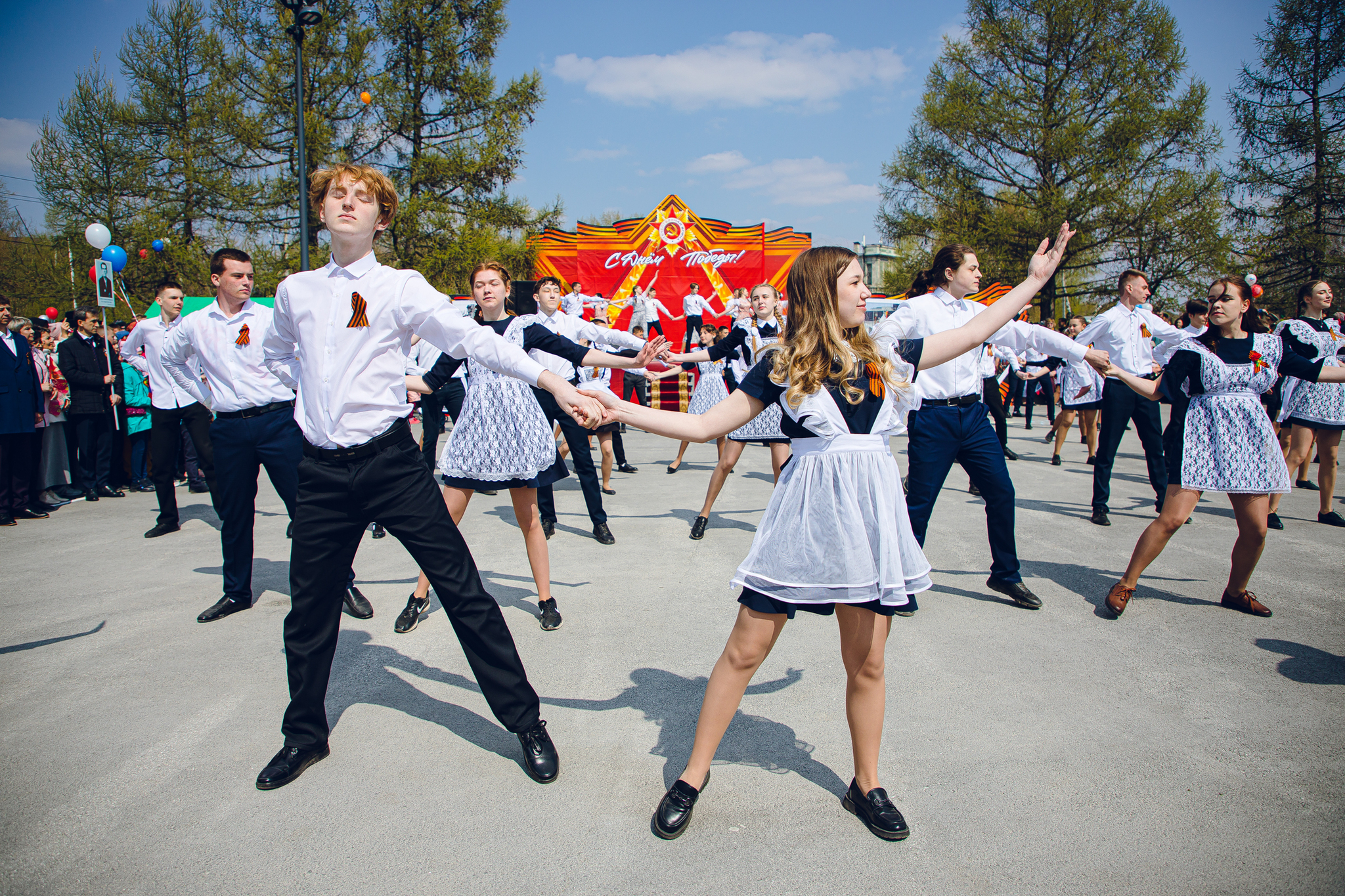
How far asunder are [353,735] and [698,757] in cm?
162

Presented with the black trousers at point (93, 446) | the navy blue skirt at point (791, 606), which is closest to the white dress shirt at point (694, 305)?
the black trousers at point (93, 446)

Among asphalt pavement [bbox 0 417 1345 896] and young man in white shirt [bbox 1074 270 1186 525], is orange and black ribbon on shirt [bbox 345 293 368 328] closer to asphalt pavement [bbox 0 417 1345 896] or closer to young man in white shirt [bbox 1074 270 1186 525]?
asphalt pavement [bbox 0 417 1345 896]

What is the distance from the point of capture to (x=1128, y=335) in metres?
7.68

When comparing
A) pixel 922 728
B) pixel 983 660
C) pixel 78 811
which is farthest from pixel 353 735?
pixel 983 660

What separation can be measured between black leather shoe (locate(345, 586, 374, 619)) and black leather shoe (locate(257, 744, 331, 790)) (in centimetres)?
174

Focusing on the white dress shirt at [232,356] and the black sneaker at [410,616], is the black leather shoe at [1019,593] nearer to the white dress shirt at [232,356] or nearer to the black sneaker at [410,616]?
the black sneaker at [410,616]

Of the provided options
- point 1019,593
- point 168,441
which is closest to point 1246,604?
point 1019,593

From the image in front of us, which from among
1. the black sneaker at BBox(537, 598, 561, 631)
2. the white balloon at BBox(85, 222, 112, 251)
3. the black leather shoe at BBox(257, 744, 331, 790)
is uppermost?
the white balloon at BBox(85, 222, 112, 251)

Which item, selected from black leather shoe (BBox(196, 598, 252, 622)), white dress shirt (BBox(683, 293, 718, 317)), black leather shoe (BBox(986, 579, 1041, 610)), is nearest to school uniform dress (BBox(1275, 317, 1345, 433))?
black leather shoe (BBox(986, 579, 1041, 610))

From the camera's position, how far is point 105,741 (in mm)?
3184

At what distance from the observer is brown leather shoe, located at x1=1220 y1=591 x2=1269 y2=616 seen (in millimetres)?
4633

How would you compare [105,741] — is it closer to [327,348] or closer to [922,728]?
[327,348]

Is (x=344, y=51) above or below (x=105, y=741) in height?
above

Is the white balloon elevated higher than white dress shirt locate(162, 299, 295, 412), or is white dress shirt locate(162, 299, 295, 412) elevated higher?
the white balloon
